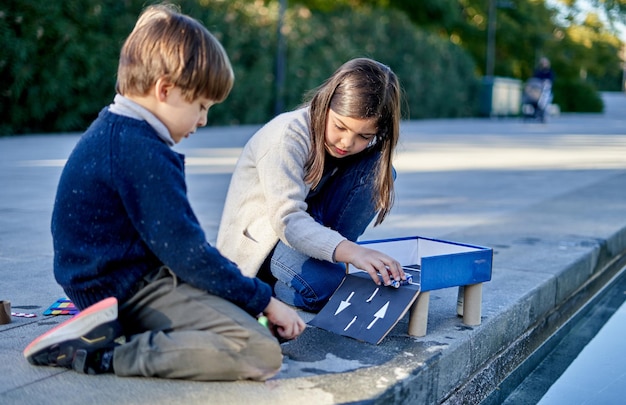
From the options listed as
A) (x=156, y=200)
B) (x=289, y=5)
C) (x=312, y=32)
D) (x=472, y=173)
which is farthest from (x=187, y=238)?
(x=289, y=5)

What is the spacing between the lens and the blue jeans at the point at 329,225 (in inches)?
121

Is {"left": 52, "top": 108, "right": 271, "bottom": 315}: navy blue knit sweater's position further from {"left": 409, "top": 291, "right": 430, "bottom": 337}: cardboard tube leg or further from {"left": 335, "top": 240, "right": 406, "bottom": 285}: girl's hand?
{"left": 409, "top": 291, "right": 430, "bottom": 337}: cardboard tube leg

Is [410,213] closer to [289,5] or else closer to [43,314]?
[43,314]

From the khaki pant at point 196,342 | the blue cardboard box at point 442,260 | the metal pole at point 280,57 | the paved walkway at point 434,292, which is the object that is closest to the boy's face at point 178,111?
the khaki pant at point 196,342

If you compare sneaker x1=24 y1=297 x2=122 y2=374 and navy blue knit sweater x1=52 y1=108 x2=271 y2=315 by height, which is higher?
navy blue knit sweater x1=52 y1=108 x2=271 y2=315

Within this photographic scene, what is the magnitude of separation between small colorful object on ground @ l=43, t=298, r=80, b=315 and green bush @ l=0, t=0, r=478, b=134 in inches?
380

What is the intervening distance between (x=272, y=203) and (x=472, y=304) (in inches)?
32.7

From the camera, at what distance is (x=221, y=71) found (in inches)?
89.8

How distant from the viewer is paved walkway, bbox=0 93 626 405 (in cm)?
223

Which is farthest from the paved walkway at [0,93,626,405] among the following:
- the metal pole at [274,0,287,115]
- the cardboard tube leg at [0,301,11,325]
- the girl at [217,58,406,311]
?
the metal pole at [274,0,287,115]

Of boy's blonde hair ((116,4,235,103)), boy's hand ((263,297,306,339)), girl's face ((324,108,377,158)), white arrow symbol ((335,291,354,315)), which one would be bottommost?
white arrow symbol ((335,291,354,315))

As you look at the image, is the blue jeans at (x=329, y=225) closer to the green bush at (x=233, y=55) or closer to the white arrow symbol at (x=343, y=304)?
the white arrow symbol at (x=343, y=304)

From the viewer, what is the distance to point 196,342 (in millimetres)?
2244

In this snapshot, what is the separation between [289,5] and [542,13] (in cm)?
1695
